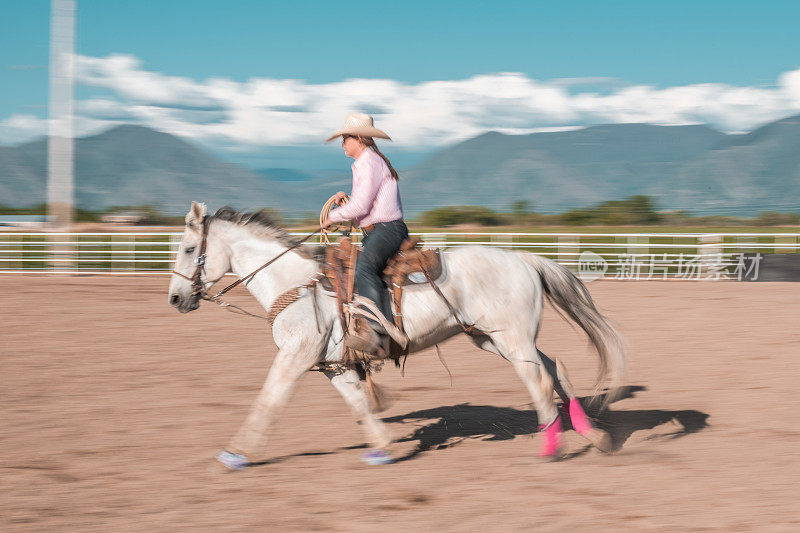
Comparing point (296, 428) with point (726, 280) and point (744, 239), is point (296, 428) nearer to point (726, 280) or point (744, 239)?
point (726, 280)

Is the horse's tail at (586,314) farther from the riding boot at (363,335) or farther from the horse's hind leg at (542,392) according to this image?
the riding boot at (363,335)

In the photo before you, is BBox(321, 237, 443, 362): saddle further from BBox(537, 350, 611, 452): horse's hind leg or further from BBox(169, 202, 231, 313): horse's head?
BBox(537, 350, 611, 452): horse's hind leg

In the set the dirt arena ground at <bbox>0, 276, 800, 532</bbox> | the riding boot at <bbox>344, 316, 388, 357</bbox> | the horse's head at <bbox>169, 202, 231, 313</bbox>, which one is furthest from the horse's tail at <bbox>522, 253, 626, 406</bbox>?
the horse's head at <bbox>169, 202, 231, 313</bbox>

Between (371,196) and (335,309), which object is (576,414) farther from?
(371,196)

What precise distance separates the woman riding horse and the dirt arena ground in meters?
0.85

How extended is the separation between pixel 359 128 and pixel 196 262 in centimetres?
130

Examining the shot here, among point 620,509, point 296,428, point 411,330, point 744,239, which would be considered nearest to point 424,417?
point 296,428

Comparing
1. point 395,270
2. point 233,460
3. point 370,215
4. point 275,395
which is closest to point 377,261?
point 395,270

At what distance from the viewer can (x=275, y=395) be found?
4262 mm

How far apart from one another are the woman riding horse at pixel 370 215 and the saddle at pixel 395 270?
5 cm

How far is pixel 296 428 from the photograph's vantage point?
5207 mm

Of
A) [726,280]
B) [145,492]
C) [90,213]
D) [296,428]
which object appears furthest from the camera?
[90,213]

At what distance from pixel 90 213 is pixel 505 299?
143ft

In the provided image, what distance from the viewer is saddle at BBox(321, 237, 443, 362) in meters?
4.39
